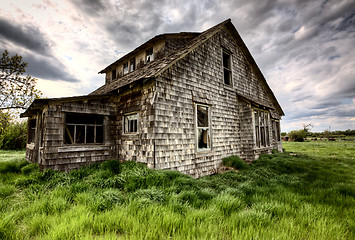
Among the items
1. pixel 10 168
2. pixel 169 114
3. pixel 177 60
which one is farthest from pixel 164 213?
pixel 10 168

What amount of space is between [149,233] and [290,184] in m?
5.63

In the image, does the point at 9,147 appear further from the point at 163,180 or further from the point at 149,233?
the point at 149,233

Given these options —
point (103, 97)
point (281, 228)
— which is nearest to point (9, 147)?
point (103, 97)

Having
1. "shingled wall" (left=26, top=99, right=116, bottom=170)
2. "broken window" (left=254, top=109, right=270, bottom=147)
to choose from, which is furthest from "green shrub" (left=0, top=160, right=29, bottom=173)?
"broken window" (left=254, top=109, right=270, bottom=147)

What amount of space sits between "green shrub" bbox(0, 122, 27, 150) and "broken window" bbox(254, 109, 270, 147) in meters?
24.0

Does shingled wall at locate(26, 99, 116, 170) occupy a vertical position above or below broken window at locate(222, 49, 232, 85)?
below

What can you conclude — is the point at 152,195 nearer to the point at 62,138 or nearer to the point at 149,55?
the point at 62,138

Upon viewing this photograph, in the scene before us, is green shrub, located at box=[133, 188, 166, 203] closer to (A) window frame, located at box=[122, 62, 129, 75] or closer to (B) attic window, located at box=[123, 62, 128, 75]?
(A) window frame, located at box=[122, 62, 129, 75]

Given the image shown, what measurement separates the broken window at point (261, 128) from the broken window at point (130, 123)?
7.82 meters

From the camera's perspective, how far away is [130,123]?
725 cm

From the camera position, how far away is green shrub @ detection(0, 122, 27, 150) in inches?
727

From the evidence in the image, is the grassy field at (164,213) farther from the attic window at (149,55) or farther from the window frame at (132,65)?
the window frame at (132,65)

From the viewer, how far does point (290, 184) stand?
18.8 ft

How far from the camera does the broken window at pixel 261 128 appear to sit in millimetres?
10605
